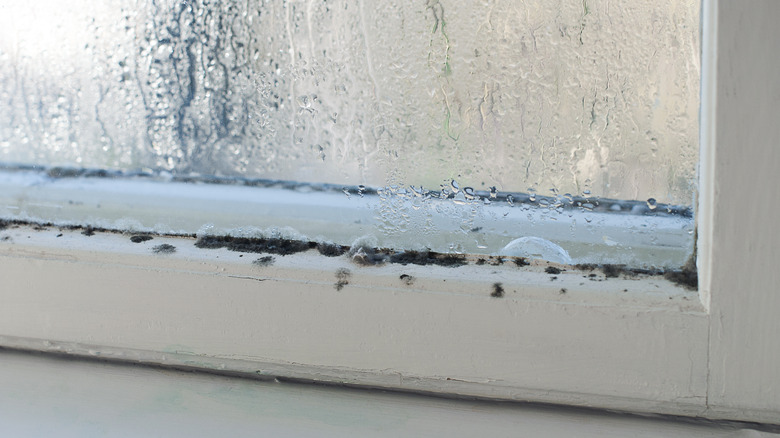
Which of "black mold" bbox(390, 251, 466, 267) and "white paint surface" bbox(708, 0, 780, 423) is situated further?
"black mold" bbox(390, 251, 466, 267)

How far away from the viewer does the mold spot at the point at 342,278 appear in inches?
A: 19.9

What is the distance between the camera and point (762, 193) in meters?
0.42

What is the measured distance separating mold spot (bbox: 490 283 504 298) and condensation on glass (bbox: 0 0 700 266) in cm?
6

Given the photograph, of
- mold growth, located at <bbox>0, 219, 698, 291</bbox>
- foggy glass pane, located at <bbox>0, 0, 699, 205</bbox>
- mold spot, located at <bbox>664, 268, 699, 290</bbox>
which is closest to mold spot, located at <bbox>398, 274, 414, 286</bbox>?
mold growth, located at <bbox>0, 219, 698, 291</bbox>

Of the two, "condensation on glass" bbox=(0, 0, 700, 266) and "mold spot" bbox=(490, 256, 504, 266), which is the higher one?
"condensation on glass" bbox=(0, 0, 700, 266)

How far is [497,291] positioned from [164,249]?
1.15 ft

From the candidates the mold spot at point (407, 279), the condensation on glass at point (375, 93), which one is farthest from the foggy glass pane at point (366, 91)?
the mold spot at point (407, 279)

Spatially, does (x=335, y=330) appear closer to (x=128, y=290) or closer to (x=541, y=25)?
(x=128, y=290)

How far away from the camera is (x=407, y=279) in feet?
1.63

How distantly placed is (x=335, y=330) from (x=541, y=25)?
36 cm

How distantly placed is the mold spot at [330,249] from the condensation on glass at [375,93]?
5 cm

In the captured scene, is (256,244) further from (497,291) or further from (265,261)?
(497,291)

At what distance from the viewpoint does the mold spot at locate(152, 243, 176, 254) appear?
542 mm

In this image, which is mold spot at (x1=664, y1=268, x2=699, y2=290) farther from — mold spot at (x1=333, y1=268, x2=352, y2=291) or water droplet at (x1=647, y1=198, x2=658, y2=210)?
mold spot at (x1=333, y1=268, x2=352, y2=291)
